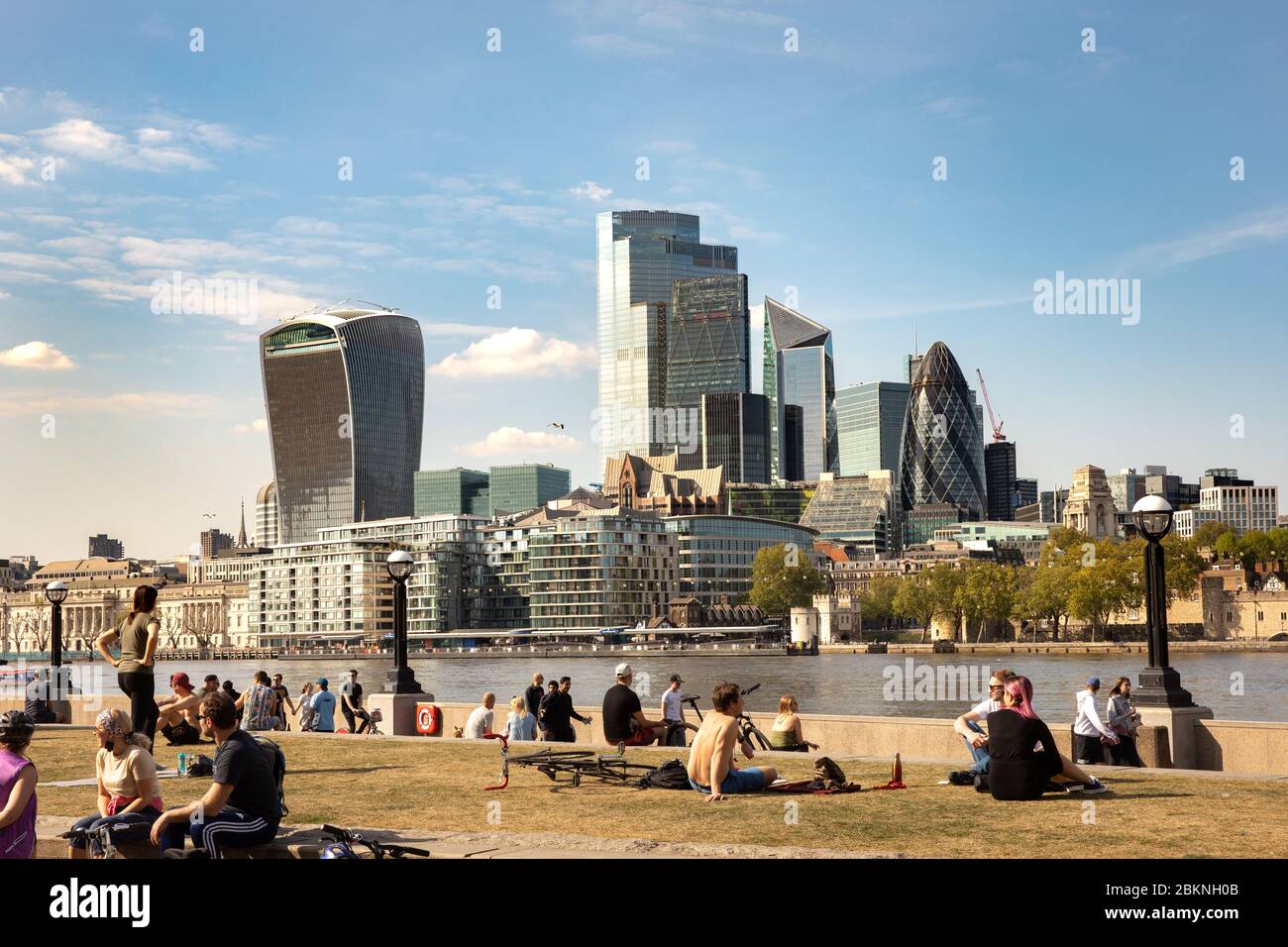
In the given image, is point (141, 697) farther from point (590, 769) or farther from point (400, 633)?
point (400, 633)

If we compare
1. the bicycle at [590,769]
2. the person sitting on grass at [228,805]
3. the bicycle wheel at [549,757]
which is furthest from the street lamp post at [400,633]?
the person sitting on grass at [228,805]

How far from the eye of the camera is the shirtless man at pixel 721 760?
16.5 meters

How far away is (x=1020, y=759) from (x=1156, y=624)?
8.08 m

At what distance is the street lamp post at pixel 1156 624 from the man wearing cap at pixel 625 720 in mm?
7885

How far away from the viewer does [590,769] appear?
18.6 meters

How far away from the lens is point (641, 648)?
180000mm

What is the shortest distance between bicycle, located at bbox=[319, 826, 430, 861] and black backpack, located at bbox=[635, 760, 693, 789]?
569 centimetres

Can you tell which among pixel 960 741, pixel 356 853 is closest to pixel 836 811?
pixel 356 853

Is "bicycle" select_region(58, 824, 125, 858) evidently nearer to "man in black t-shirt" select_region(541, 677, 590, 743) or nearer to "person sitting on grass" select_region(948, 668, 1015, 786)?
"person sitting on grass" select_region(948, 668, 1015, 786)

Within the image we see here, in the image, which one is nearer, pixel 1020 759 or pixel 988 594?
pixel 1020 759

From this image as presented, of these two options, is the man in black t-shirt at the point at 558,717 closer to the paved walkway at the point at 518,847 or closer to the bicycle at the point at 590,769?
the bicycle at the point at 590,769
